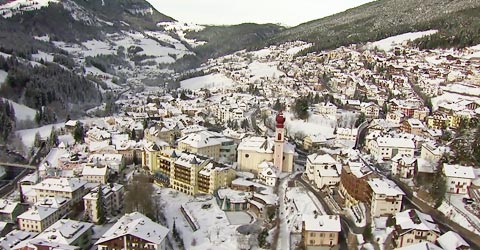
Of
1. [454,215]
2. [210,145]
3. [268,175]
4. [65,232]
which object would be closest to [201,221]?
[268,175]

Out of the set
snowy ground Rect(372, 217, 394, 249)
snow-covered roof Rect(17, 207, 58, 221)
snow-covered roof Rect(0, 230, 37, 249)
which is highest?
snowy ground Rect(372, 217, 394, 249)

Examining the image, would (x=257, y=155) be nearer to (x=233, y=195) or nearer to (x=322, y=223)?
(x=233, y=195)

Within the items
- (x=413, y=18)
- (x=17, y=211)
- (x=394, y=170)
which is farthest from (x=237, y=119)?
(x=413, y=18)

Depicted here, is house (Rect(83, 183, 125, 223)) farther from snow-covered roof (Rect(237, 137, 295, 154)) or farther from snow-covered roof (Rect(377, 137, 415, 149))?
snow-covered roof (Rect(377, 137, 415, 149))

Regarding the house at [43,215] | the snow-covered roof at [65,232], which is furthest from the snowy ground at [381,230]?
the house at [43,215]

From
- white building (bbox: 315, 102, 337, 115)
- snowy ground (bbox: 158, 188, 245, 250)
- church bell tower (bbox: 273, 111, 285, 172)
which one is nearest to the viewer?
snowy ground (bbox: 158, 188, 245, 250)

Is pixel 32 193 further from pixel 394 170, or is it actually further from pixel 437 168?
pixel 437 168

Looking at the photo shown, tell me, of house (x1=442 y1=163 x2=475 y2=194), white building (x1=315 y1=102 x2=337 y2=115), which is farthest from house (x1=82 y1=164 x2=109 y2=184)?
white building (x1=315 y1=102 x2=337 y2=115)
